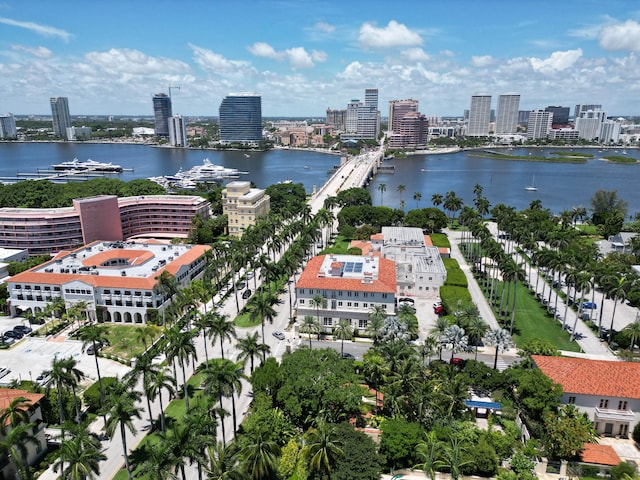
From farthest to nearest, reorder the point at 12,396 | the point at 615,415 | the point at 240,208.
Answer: the point at 240,208 < the point at 615,415 < the point at 12,396

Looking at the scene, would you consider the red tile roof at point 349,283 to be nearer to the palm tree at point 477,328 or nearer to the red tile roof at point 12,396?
the palm tree at point 477,328

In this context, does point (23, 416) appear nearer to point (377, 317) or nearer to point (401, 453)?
point (401, 453)

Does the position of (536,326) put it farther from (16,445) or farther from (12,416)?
(12,416)

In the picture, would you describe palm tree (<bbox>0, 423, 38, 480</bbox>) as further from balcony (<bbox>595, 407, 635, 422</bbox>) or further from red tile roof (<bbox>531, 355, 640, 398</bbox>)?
balcony (<bbox>595, 407, 635, 422</bbox>)

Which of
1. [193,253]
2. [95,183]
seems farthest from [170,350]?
[95,183]

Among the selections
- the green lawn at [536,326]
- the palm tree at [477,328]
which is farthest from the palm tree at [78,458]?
the green lawn at [536,326]

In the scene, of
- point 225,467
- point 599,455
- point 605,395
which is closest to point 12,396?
point 225,467
